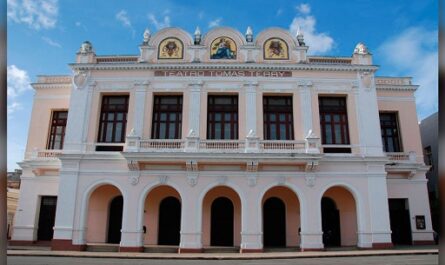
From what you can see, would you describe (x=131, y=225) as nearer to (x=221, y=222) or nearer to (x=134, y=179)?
(x=134, y=179)

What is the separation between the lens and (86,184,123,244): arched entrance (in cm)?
1906

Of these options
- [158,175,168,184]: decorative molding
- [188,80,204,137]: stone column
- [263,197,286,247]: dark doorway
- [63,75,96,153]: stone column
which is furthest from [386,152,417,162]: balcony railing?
[63,75,96,153]: stone column

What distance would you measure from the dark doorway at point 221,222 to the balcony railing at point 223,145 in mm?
3052

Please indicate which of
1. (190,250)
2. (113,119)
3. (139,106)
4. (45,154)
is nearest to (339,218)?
(190,250)

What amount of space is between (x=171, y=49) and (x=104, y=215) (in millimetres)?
9698

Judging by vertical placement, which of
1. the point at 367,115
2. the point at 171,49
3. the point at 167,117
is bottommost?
the point at 167,117

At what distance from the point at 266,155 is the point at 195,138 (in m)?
3.61

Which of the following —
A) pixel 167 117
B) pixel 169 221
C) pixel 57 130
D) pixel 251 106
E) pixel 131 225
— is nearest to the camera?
pixel 131 225

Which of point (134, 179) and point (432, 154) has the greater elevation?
point (432, 154)

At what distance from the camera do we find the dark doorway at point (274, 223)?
1905 centimetres


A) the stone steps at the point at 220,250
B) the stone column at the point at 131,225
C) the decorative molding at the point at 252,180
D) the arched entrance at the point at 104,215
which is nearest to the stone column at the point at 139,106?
the stone column at the point at 131,225

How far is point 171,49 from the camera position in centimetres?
2031

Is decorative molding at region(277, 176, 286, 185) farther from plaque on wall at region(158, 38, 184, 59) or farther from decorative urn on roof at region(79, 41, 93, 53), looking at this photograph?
decorative urn on roof at region(79, 41, 93, 53)

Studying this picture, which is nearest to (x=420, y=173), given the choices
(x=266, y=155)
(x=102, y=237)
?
(x=266, y=155)
